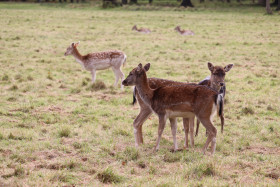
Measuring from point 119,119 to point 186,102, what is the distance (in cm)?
272

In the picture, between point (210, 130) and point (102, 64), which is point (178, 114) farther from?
point (102, 64)

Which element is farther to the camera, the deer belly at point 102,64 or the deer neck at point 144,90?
the deer belly at point 102,64

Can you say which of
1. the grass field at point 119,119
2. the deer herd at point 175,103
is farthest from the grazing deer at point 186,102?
the grass field at point 119,119

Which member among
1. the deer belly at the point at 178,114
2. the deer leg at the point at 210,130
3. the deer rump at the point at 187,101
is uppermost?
the deer rump at the point at 187,101

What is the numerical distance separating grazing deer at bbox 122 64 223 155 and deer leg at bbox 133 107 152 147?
308 millimetres

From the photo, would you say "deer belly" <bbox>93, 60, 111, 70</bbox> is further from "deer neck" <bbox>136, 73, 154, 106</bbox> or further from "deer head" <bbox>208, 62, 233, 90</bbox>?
"deer neck" <bbox>136, 73, 154, 106</bbox>

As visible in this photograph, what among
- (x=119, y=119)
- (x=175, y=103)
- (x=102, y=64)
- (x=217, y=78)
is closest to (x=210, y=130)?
(x=175, y=103)

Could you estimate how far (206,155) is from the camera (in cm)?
627

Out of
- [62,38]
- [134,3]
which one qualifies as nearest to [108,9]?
[134,3]

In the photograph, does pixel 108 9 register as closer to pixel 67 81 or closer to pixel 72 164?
pixel 67 81

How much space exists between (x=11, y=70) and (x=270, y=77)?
8.55 meters

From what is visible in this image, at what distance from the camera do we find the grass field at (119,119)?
223 inches

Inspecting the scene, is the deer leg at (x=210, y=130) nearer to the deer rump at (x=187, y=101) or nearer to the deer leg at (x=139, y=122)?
the deer rump at (x=187, y=101)

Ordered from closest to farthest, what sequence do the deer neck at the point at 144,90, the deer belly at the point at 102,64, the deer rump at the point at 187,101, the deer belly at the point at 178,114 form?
the deer rump at the point at 187,101
the deer belly at the point at 178,114
the deer neck at the point at 144,90
the deer belly at the point at 102,64
